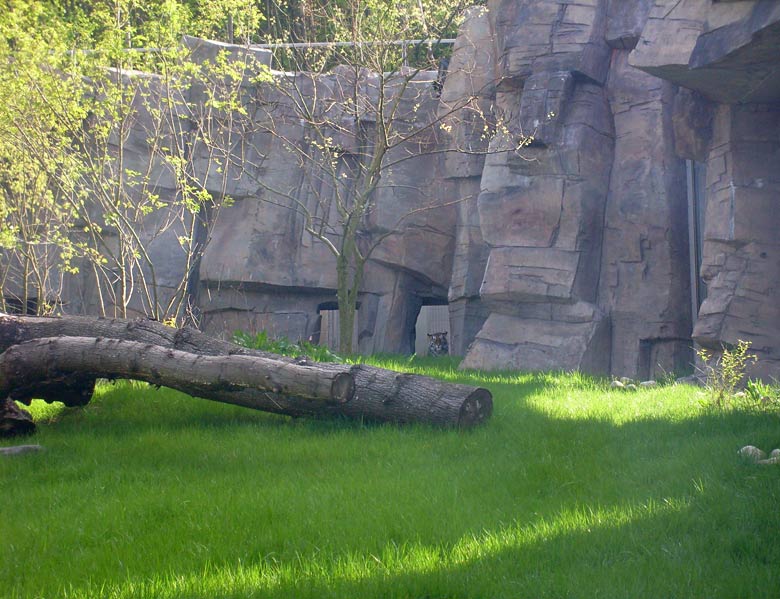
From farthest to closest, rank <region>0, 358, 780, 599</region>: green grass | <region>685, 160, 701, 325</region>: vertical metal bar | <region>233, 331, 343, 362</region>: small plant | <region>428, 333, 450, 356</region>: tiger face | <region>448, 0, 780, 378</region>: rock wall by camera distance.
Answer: <region>428, 333, 450, 356</region>: tiger face → <region>448, 0, 780, 378</region>: rock wall → <region>685, 160, 701, 325</region>: vertical metal bar → <region>233, 331, 343, 362</region>: small plant → <region>0, 358, 780, 599</region>: green grass

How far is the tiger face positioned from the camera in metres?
20.8

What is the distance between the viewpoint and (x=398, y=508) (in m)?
4.81

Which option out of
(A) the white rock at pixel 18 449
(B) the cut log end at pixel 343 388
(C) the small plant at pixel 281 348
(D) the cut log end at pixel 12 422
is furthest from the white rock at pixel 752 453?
(D) the cut log end at pixel 12 422

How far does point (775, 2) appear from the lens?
7961 mm

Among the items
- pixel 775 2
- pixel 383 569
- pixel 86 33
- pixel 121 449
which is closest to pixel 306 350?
pixel 121 449

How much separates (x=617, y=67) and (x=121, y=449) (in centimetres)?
1078

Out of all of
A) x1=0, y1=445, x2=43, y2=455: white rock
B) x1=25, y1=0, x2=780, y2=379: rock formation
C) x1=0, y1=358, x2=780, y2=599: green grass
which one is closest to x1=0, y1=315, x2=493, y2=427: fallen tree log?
x1=0, y1=358, x2=780, y2=599: green grass

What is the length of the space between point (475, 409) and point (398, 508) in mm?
2255

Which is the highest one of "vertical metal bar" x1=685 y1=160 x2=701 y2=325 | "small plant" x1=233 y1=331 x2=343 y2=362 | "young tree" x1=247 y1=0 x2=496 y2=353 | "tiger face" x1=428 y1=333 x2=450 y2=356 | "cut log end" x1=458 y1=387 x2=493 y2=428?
"young tree" x1=247 y1=0 x2=496 y2=353

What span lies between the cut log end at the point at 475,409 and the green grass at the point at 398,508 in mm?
164

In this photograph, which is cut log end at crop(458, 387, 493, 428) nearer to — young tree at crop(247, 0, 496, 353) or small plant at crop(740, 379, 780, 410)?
small plant at crop(740, 379, 780, 410)

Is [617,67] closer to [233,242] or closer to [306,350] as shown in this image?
[306,350]

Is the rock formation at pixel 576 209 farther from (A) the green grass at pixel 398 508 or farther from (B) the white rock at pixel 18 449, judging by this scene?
(B) the white rock at pixel 18 449

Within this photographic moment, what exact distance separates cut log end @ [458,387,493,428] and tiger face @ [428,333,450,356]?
13.5m
